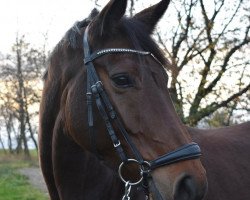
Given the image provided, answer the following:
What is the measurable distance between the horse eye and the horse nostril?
29.5 inches

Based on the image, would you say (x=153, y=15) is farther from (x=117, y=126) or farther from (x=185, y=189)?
(x=185, y=189)

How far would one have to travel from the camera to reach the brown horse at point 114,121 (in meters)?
2.76

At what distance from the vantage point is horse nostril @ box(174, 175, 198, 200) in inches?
101

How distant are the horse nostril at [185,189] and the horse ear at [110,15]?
1291mm

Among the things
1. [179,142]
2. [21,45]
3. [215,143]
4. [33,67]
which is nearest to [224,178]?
[215,143]

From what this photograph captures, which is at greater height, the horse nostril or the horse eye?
the horse eye

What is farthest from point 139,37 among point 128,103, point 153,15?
point 128,103

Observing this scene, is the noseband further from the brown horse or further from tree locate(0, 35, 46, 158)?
tree locate(0, 35, 46, 158)

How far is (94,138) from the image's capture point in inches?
123

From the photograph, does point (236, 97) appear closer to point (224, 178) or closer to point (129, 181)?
point (224, 178)

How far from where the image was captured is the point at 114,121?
300 centimetres

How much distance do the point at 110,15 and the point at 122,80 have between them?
53cm

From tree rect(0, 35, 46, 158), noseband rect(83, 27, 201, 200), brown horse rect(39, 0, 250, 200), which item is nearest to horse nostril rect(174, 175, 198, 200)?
brown horse rect(39, 0, 250, 200)

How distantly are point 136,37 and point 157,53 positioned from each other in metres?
0.20
